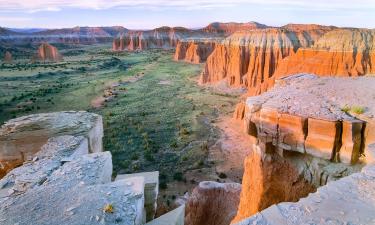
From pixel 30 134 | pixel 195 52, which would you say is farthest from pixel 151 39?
pixel 30 134

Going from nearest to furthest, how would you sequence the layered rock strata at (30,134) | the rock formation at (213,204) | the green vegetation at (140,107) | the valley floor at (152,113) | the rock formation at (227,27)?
the layered rock strata at (30,134) < the rock formation at (213,204) < the valley floor at (152,113) < the green vegetation at (140,107) < the rock formation at (227,27)

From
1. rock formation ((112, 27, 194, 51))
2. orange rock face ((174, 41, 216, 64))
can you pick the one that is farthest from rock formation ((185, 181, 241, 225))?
rock formation ((112, 27, 194, 51))

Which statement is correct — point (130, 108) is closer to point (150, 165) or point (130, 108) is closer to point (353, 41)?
point (150, 165)

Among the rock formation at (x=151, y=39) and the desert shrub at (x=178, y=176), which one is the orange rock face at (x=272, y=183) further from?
the rock formation at (x=151, y=39)

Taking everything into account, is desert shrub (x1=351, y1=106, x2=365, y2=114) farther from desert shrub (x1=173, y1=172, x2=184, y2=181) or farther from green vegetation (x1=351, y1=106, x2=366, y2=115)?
desert shrub (x1=173, y1=172, x2=184, y2=181)

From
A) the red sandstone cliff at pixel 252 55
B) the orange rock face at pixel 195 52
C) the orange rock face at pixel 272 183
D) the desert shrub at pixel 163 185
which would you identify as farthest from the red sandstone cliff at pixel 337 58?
the orange rock face at pixel 195 52

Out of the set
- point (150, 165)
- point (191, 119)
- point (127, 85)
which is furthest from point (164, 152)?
point (127, 85)

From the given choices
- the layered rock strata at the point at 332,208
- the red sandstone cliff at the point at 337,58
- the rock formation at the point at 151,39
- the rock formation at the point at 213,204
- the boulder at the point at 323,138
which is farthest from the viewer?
the rock formation at the point at 151,39
